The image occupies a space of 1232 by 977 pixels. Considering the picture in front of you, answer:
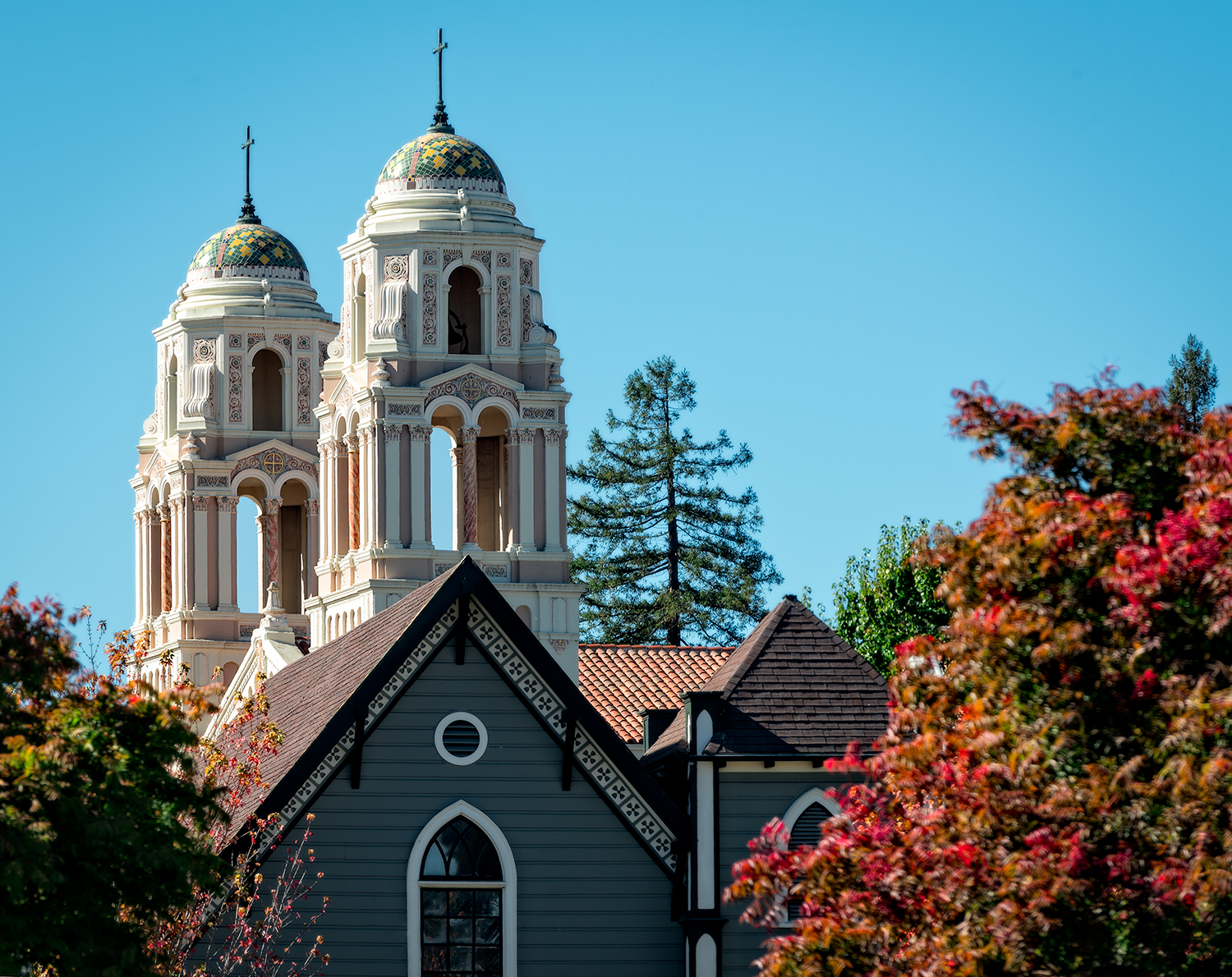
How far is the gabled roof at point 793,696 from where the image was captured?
29.0 m

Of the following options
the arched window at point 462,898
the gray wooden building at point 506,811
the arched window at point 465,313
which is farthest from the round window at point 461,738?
the arched window at point 465,313

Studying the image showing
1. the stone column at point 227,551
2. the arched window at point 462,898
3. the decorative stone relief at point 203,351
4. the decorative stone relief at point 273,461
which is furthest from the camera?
the decorative stone relief at point 273,461

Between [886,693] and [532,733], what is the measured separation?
492 cm

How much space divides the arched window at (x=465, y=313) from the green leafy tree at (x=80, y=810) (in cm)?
3751

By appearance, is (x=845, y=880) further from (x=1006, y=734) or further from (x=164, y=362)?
(x=164, y=362)

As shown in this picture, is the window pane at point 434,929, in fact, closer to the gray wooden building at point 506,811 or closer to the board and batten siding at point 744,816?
the gray wooden building at point 506,811

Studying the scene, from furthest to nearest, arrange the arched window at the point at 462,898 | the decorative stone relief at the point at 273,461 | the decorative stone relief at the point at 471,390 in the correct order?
the decorative stone relief at the point at 273,461, the decorative stone relief at the point at 471,390, the arched window at the point at 462,898

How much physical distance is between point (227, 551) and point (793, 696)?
41270mm

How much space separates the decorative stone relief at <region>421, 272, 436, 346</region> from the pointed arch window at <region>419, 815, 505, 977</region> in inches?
1189

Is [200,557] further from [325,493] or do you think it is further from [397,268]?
[397,268]

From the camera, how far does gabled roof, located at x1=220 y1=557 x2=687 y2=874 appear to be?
26828mm

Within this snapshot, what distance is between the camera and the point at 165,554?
70.4 metres

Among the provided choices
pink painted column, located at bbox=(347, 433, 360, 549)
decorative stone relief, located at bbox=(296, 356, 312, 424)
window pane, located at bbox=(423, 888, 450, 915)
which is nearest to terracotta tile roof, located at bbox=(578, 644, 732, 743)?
pink painted column, located at bbox=(347, 433, 360, 549)

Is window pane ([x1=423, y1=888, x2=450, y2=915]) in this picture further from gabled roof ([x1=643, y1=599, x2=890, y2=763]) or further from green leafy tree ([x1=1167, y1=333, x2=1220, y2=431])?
green leafy tree ([x1=1167, y1=333, x2=1220, y2=431])
